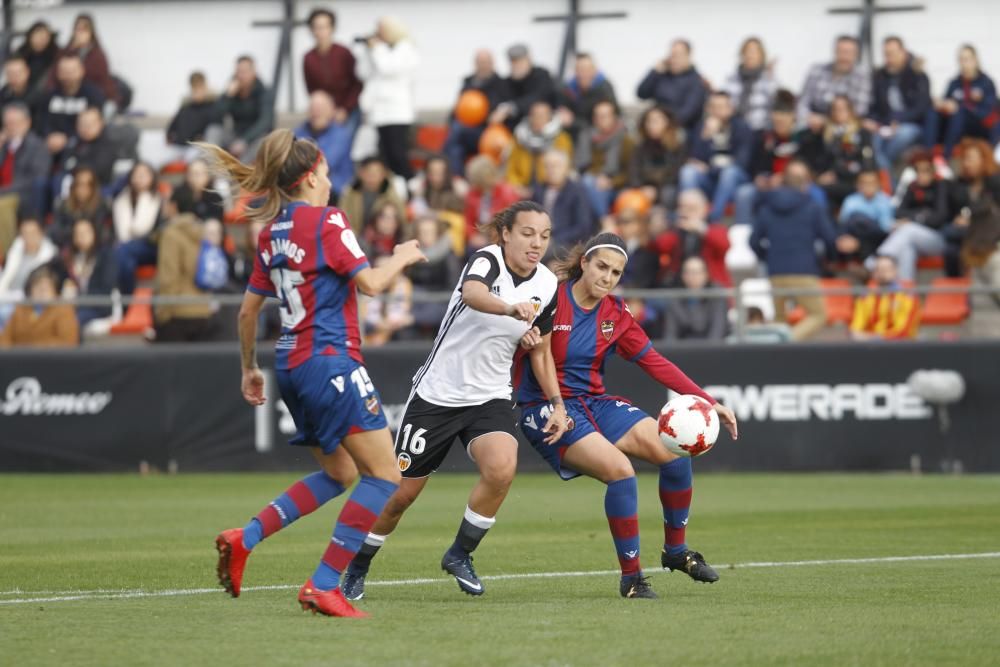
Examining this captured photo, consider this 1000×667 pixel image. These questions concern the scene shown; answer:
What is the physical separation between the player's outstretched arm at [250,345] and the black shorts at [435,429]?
82 cm

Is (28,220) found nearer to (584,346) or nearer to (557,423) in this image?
(584,346)

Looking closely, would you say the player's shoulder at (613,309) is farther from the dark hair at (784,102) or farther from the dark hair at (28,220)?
the dark hair at (28,220)

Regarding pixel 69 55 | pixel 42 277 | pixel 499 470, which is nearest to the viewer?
pixel 499 470

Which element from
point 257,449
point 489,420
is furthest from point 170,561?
point 257,449

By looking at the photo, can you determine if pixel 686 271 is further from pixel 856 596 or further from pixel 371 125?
pixel 856 596

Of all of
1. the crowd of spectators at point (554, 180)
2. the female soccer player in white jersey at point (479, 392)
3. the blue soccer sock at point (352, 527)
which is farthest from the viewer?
the crowd of spectators at point (554, 180)

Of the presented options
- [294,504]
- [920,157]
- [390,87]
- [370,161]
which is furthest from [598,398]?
[390,87]

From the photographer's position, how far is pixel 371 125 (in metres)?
24.2

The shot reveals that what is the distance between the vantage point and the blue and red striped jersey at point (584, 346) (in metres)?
9.46

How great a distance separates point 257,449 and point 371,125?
5950mm

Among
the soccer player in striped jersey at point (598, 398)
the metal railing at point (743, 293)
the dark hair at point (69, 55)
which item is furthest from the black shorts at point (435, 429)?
the dark hair at point (69, 55)

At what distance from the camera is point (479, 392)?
355 inches

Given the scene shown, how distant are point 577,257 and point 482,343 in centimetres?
89

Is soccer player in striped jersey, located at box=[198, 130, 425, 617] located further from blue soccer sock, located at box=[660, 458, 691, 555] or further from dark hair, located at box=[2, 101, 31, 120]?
dark hair, located at box=[2, 101, 31, 120]
